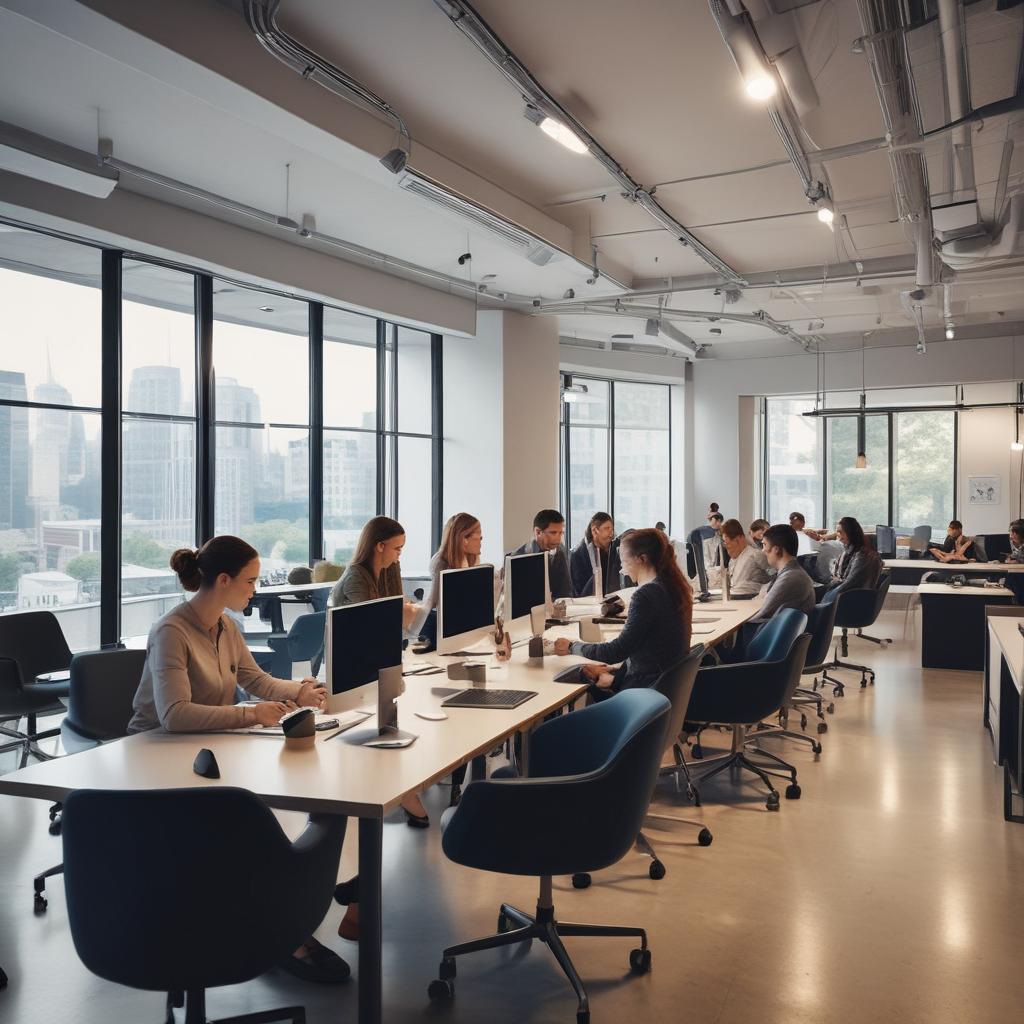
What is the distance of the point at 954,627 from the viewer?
28.3 feet

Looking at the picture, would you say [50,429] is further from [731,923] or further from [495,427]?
[731,923]

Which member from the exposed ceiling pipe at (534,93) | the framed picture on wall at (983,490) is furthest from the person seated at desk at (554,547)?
the framed picture on wall at (983,490)

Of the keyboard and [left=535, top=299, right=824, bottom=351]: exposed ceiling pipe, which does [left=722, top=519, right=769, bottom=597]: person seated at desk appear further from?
the keyboard

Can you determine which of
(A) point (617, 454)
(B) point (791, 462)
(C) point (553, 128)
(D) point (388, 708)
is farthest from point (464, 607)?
(B) point (791, 462)

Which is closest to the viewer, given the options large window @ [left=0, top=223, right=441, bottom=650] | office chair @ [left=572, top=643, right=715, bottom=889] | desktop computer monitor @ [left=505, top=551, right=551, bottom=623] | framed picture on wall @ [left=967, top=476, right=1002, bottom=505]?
office chair @ [left=572, top=643, right=715, bottom=889]

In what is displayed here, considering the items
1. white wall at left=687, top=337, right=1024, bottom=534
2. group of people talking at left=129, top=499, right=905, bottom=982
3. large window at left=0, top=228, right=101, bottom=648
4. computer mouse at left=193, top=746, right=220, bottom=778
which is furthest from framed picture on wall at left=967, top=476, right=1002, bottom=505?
computer mouse at left=193, top=746, right=220, bottom=778

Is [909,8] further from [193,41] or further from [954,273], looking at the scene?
[954,273]

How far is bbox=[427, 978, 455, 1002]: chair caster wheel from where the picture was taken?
2889 millimetres

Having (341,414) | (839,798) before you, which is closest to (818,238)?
(341,414)

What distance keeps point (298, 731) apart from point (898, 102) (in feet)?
14.9

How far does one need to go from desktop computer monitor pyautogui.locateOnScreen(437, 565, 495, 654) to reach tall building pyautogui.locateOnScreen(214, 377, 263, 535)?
401 centimetres

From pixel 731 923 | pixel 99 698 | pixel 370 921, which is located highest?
pixel 99 698

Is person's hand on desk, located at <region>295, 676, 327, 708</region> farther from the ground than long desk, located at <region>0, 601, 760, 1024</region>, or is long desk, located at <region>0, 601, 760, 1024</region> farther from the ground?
person's hand on desk, located at <region>295, 676, 327, 708</region>

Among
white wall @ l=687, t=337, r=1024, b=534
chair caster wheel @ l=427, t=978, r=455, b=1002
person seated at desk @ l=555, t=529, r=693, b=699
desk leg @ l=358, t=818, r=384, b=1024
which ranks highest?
white wall @ l=687, t=337, r=1024, b=534
